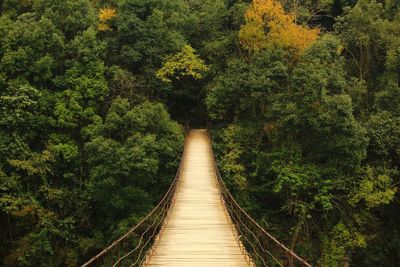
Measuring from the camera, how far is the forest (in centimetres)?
1719

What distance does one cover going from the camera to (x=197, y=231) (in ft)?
33.2

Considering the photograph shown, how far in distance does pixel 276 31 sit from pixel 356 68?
4.46m

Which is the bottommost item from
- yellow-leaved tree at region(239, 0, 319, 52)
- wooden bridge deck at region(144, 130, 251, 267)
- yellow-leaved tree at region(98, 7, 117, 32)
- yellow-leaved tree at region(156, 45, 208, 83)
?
wooden bridge deck at region(144, 130, 251, 267)

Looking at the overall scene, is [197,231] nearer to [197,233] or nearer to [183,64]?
[197,233]

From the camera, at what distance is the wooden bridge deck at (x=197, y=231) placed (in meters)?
8.27

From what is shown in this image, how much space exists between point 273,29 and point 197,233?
40.8ft

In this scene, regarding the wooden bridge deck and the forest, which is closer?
the wooden bridge deck

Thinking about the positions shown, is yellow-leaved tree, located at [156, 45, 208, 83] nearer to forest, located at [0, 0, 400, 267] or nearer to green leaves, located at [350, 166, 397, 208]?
forest, located at [0, 0, 400, 267]

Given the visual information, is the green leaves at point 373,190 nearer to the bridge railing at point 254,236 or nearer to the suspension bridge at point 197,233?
the bridge railing at point 254,236

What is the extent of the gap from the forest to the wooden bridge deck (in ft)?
11.2

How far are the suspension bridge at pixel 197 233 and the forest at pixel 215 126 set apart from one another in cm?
202

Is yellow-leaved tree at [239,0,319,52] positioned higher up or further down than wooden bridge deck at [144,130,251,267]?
higher up

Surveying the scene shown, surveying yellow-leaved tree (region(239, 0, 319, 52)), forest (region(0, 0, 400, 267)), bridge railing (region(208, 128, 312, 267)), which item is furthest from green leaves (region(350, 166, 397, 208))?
yellow-leaved tree (region(239, 0, 319, 52))

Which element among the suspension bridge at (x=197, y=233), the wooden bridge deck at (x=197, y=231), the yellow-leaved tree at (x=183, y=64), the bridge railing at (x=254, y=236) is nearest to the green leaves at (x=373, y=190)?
the bridge railing at (x=254, y=236)
